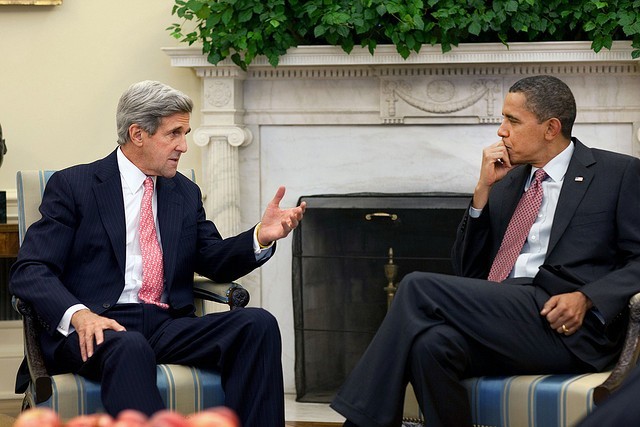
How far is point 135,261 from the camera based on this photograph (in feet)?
9.73

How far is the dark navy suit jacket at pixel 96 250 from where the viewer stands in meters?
2.80

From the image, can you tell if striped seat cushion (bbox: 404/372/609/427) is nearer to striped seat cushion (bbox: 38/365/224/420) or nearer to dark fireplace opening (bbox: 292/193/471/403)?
striped seat cushion (bbox: 38/365/224/420)

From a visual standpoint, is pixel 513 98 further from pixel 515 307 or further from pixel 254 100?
pixel 254 100

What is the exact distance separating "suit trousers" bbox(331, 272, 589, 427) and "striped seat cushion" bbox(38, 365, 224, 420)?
13.6 inches

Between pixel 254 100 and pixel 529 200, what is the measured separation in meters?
1.66

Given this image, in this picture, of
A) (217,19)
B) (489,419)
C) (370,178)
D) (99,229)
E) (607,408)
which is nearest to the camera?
(607,408)

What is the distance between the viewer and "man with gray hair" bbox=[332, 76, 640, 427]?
106 inches

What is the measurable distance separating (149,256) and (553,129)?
4.02 feet

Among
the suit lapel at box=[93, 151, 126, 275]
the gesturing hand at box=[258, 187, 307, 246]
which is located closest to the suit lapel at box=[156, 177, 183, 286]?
the suit lapel at box=[93, 151, 126, 275]

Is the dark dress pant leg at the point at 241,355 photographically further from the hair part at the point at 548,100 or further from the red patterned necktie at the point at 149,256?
the hair part at the point at 548,100

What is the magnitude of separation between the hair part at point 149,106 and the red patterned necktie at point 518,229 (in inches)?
40.2

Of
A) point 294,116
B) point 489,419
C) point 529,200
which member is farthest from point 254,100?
point 489,419

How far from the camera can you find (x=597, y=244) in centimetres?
285

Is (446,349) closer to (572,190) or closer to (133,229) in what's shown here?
(572,190)
